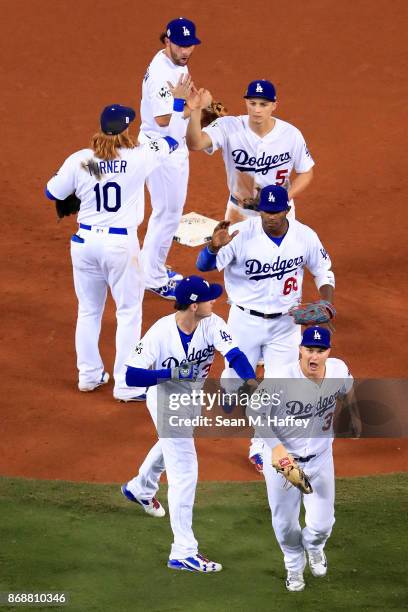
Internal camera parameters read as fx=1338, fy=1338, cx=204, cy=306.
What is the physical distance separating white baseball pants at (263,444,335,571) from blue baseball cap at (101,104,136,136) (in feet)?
10.2

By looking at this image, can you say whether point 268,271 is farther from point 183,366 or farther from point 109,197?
point 109,197

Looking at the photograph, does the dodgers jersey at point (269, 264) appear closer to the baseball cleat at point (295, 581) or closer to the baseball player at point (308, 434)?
the baseball player at point (308, 434)

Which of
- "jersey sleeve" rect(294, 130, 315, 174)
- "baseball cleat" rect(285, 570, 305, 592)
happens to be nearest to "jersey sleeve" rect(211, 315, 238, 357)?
"baseball cleat" rect(285, 570, 305, 592)

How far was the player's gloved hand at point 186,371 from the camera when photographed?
8672mm

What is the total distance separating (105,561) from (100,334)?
3406 millimetres

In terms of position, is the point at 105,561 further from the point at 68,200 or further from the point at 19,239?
the point at 19,239

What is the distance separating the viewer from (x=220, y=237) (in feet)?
30.8

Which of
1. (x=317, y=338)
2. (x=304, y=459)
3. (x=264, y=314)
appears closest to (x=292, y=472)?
(x=304, y=459)

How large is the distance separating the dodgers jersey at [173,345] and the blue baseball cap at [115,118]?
1984 mm

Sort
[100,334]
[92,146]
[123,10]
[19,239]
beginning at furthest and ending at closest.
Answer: [123,10]
[19,239]
[100,334]
[92,146]

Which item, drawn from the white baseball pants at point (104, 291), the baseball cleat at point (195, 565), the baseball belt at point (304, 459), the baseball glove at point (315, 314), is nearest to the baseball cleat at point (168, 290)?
the white baseball pants at point (104, 291)

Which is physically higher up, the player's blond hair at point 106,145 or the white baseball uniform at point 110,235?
the player's blond hair at point 106,145

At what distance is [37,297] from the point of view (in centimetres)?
1248

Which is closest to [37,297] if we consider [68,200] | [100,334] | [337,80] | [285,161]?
[100,334]
